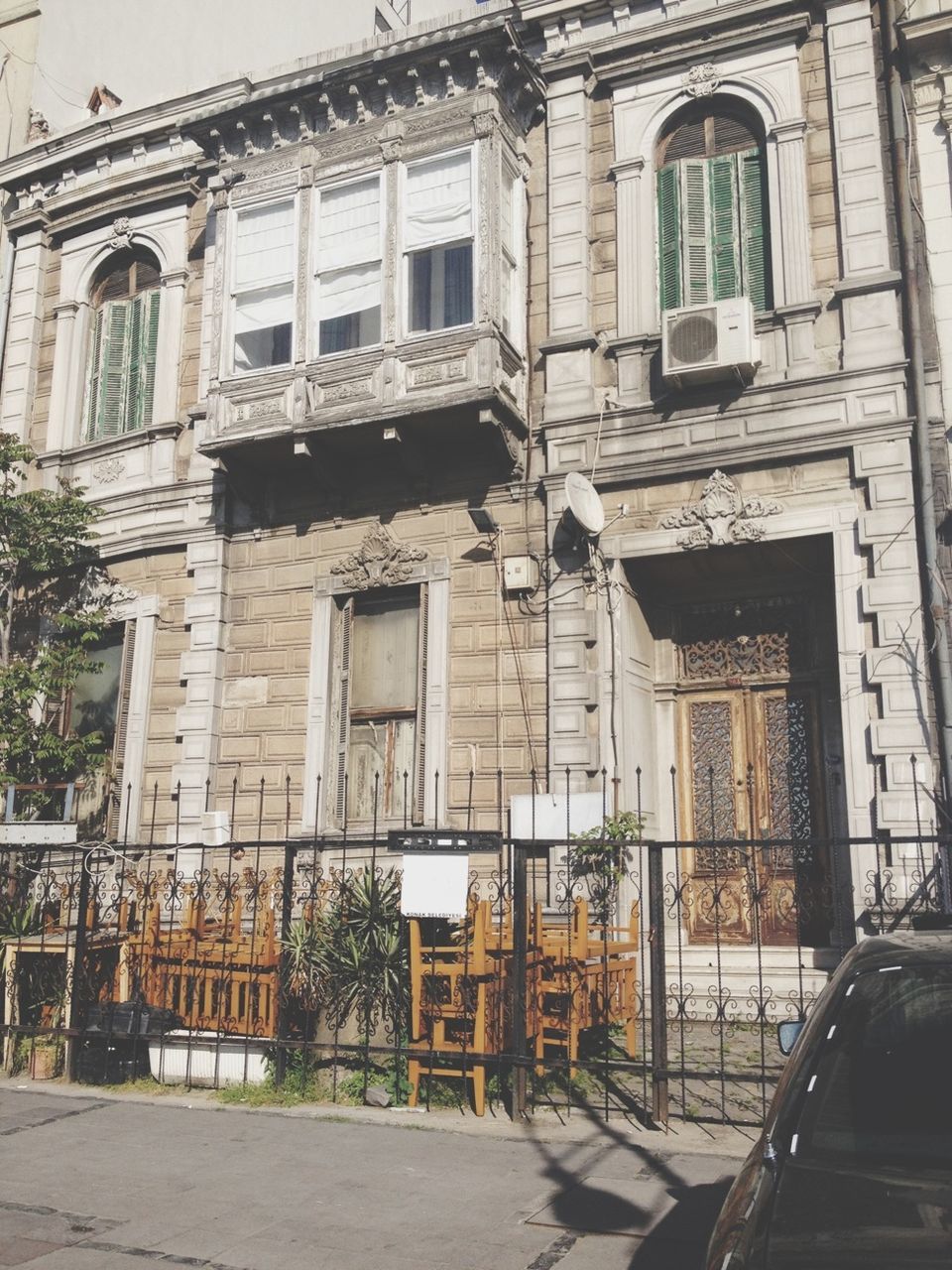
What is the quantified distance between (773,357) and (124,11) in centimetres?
1326

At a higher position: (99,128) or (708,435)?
(99,128)

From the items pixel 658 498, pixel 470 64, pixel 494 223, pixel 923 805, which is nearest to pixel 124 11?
pixel 470 64

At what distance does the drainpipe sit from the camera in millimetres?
10023

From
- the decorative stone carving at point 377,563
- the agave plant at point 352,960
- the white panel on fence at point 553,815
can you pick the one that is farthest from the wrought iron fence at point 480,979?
the decorative stone carving at point 377,563

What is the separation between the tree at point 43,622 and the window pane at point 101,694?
155 millimetres

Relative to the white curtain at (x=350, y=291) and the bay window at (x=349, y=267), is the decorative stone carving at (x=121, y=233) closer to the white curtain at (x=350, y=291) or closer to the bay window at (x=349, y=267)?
the bay window at (x=349, y=267)

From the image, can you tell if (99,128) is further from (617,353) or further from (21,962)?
(21,962)

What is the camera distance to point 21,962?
430 inches

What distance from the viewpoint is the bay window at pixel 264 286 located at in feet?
45.3

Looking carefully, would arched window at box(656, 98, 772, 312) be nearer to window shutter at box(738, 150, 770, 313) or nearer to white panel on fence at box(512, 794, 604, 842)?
window shutter at box(738, 150, 770, 313)

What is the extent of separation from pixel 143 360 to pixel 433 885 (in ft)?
32.4

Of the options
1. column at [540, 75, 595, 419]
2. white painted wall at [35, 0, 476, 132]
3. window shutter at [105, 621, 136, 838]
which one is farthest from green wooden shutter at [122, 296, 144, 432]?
column at [540, 75, 595, 419]

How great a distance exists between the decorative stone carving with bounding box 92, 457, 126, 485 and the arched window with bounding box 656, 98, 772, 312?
23.9 ft

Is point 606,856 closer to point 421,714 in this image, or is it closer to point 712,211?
point 421,714
